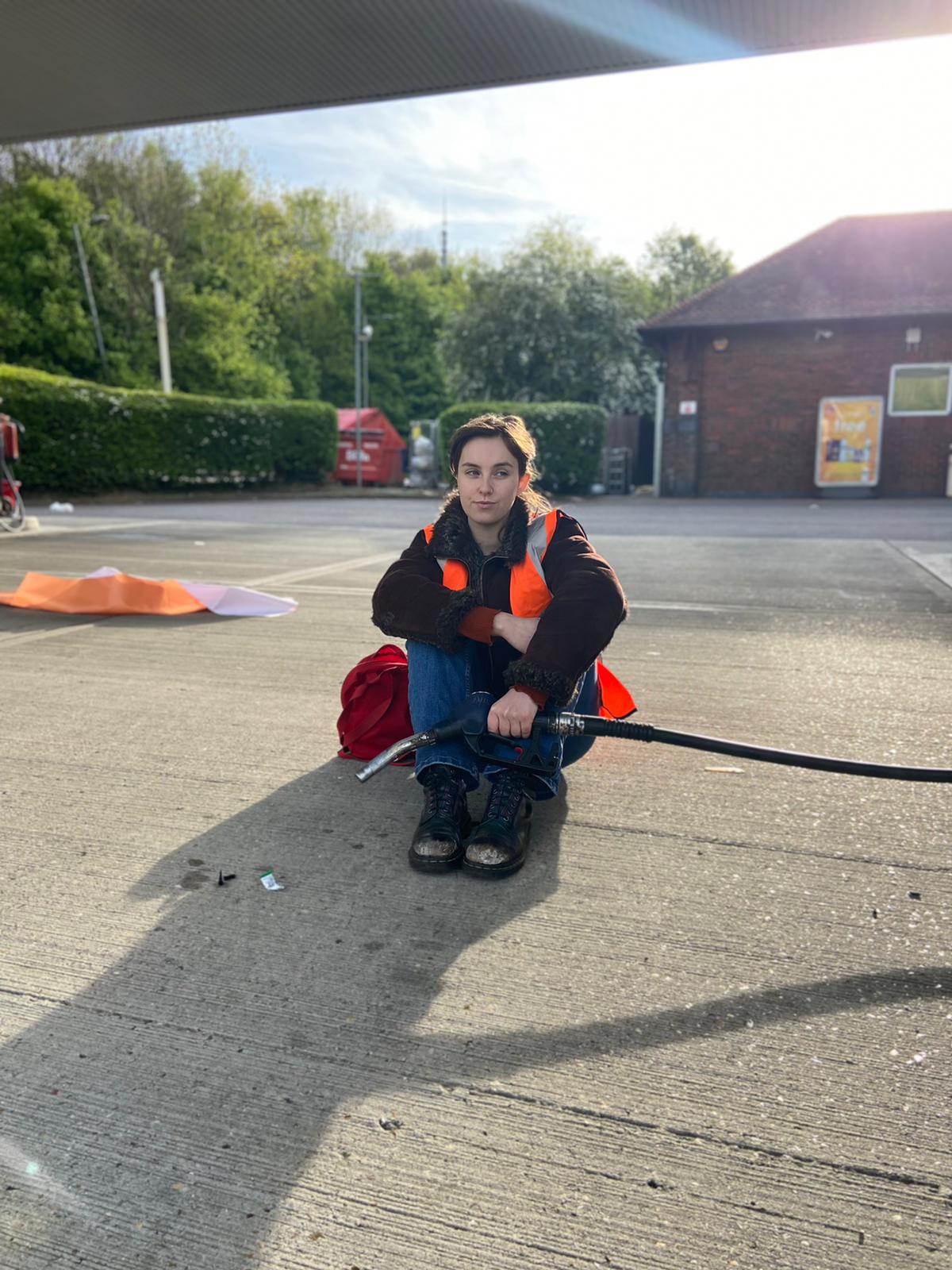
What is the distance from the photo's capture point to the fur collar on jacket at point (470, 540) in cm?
273

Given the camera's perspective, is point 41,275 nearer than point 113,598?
No

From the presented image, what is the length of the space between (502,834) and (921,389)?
889 inches

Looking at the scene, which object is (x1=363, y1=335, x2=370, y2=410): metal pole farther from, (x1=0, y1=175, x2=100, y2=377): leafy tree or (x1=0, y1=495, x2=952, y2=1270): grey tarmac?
(x1=0, y1=495, x2=952, y2=1270): grey tarmac

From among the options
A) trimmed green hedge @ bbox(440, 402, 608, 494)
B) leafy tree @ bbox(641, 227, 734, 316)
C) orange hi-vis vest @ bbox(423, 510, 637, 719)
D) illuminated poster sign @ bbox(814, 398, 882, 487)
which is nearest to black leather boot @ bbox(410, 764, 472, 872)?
orange hi-vis vest @ bbox(423, 510, 637, 719)

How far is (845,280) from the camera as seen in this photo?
74.4 feet

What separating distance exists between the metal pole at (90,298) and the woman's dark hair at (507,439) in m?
30.1

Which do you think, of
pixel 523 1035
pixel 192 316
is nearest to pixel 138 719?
pixel 523 1035

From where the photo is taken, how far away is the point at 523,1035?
1.79m

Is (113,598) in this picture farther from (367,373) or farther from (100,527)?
(367,373)

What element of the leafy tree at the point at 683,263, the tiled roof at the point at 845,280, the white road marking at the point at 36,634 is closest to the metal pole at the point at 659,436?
the tiled roof at the point at 845,280

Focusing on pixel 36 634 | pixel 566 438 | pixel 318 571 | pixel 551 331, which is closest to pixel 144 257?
pixel 551 331

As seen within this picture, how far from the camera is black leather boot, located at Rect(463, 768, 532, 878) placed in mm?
2457

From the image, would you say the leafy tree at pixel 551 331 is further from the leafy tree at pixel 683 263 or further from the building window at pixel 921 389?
the leafy tree at pixel 683 263

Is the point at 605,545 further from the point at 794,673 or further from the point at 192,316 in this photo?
the point at 192,316
